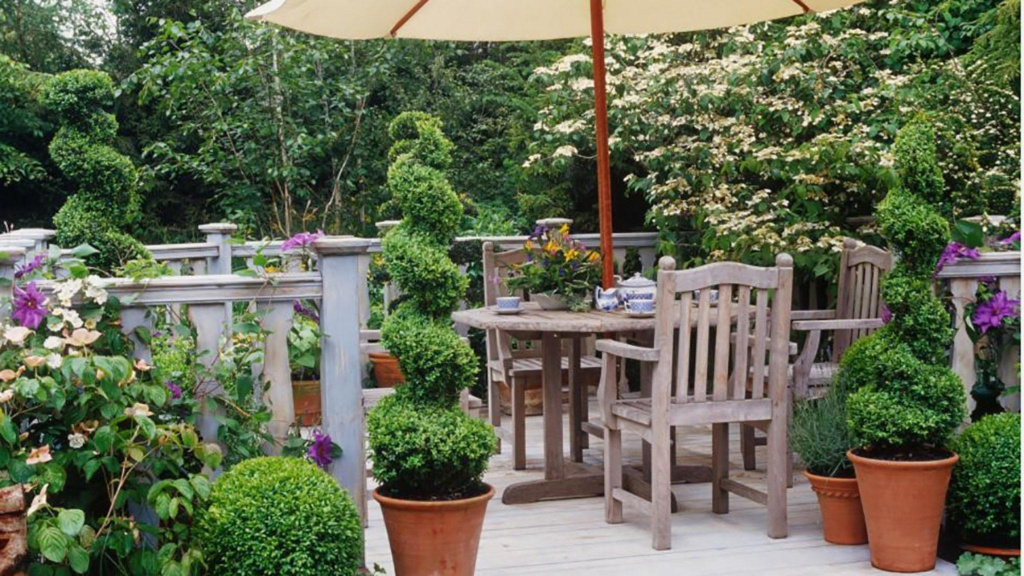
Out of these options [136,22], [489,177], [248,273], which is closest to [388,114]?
[489,177]

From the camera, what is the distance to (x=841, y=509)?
3980mm

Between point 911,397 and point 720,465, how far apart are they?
0.95m

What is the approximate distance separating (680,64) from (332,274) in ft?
13.5

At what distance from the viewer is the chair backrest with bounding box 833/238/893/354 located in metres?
4.74

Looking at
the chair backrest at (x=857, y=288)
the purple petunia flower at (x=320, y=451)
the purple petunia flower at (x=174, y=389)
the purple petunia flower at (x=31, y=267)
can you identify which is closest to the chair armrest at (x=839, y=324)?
the chair backrest at (x=857, y=288)

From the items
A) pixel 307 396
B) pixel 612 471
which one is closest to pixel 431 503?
pixel 612 471

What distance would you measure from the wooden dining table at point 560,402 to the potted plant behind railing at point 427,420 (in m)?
0.84

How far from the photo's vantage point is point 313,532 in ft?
9.62

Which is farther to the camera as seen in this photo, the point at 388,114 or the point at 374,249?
the point at 388,114

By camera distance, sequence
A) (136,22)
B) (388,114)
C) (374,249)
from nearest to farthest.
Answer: (374,249), (388,114), (136,22)

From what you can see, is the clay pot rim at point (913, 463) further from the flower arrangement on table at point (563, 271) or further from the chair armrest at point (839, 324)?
the flower arrangement on table at point (563, 271)

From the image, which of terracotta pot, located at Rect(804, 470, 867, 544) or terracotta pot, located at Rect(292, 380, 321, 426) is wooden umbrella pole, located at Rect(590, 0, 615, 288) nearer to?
terracotta pot, located at Rect(804, 470, 867, 544)

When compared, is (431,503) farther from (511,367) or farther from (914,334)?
(511,367)

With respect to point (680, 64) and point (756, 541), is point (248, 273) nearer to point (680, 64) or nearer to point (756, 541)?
point (756, 541)
